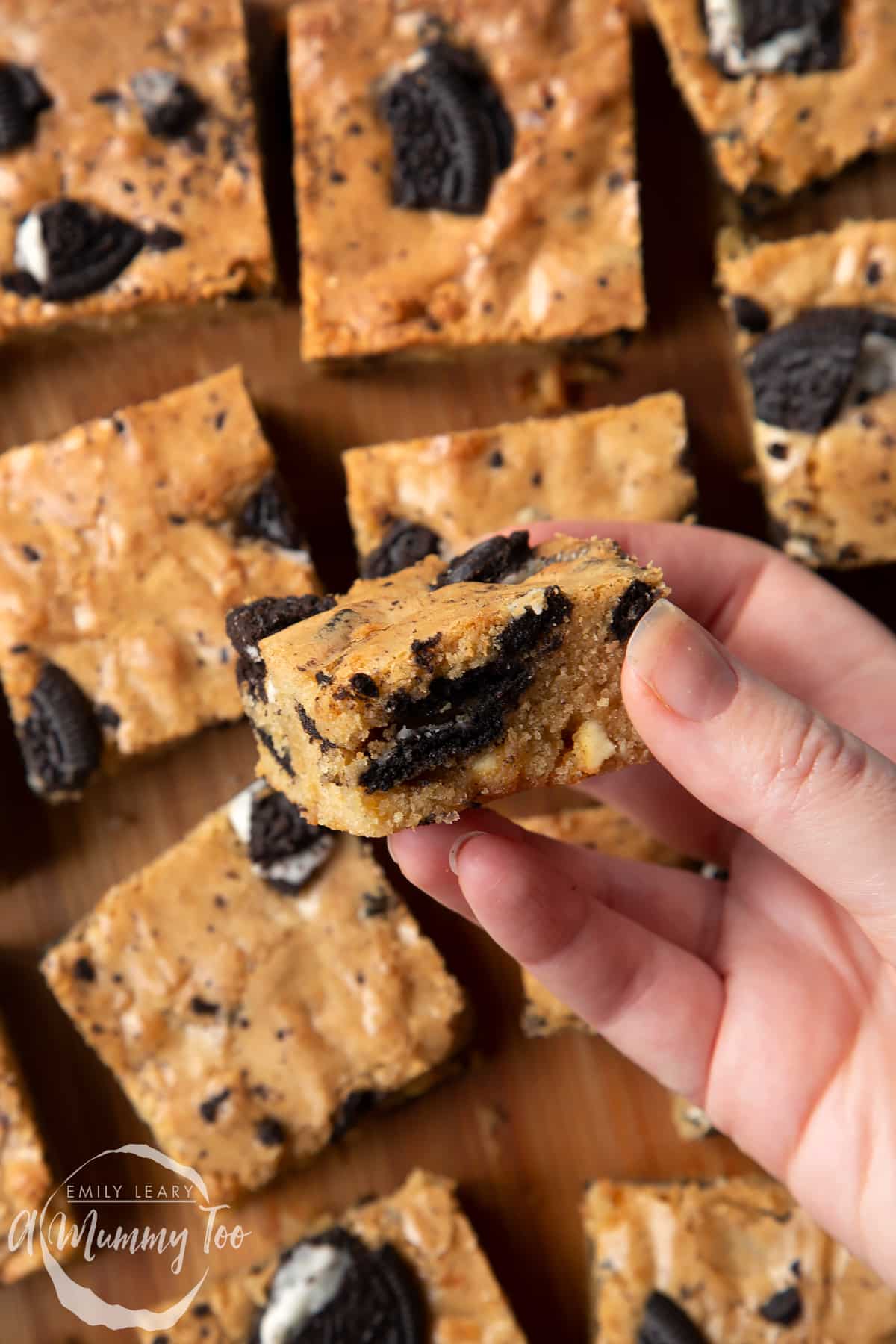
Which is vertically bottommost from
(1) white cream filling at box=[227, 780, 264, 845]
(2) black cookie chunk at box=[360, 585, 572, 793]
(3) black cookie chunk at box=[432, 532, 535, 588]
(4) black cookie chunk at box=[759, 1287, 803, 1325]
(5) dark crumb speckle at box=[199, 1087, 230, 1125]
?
(4) black cookie chunk at box=[759, 1287, 803, 1325]

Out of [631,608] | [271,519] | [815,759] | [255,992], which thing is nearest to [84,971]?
[255,992]

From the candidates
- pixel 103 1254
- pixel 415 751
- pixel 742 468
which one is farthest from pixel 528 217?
pixel 103 1254

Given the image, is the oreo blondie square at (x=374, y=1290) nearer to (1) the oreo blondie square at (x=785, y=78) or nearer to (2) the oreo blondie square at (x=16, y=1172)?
(2) the oreo blondie square at (x=16, y=1172)

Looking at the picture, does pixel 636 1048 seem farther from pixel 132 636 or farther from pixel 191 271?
pixel 191 271

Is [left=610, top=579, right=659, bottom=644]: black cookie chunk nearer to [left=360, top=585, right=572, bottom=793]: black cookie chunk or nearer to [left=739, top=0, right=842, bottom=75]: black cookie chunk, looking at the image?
[left=360, top=585, right=572, bottom=793]: black cookie chunk

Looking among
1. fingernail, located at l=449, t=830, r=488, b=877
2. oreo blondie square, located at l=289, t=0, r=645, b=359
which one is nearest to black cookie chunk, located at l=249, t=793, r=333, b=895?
fingernail, located at l=449, t=830, r=488, b=877

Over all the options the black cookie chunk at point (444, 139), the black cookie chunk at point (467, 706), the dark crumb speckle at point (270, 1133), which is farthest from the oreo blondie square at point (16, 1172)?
the black cookie chunk at point (444, 139)
